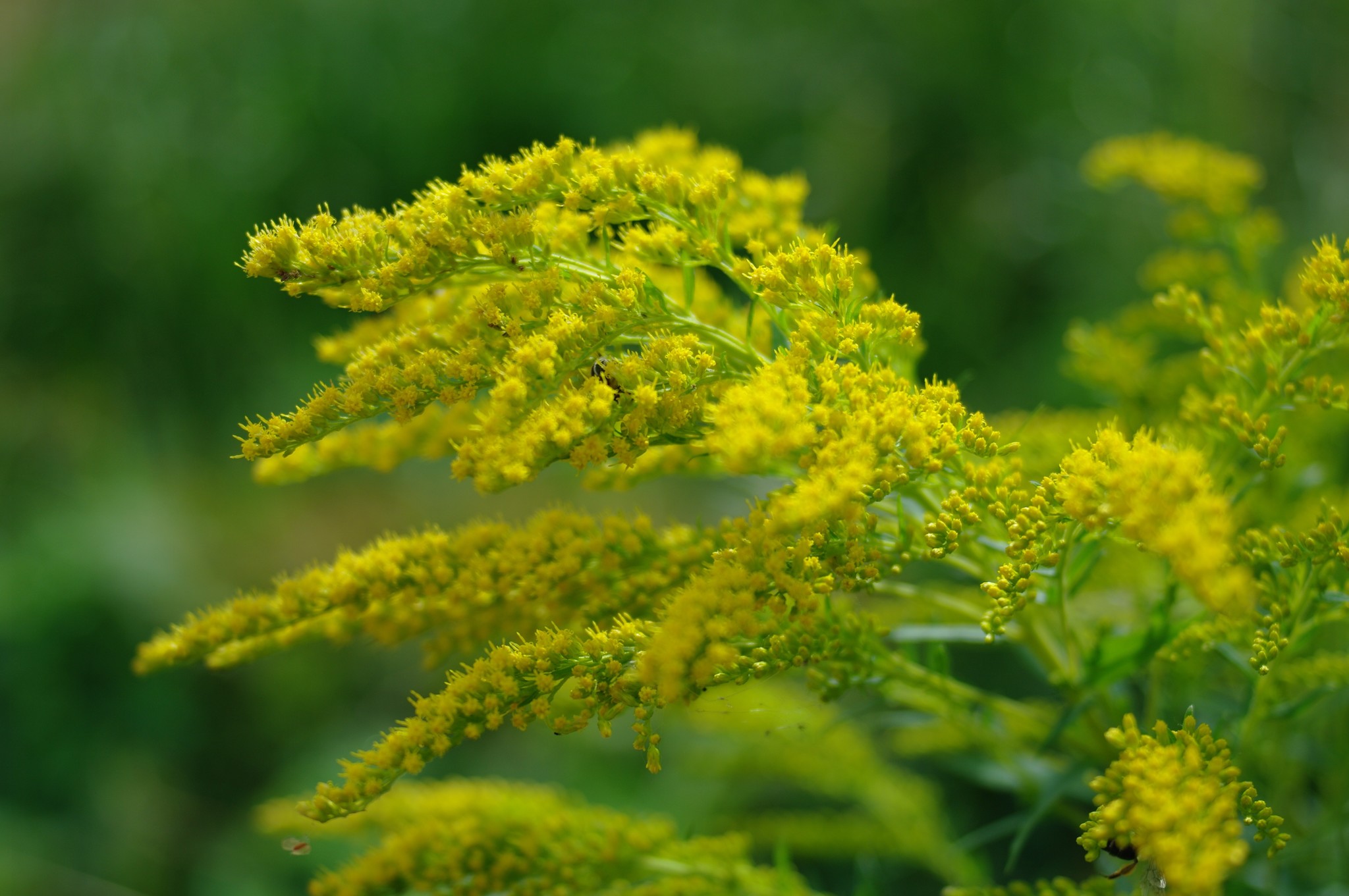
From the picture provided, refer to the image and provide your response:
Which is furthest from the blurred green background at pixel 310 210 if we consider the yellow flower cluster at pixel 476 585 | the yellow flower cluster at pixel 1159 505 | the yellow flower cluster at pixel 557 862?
the yellow flower cluster at pixel 1159 505

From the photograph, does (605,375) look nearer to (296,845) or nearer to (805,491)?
(805,491)

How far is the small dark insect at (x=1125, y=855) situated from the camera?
45.3 inches

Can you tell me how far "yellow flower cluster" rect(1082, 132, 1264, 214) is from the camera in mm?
1772

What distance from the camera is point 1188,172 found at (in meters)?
1.80

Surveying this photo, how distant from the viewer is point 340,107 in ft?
16.9

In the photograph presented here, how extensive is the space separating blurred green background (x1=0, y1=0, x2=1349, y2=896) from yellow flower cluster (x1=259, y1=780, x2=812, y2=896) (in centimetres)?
138

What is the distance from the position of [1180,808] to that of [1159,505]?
294 mm

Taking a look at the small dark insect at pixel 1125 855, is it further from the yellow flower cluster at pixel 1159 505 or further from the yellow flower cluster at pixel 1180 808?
the yellow flower cluster at pixel 1159 505

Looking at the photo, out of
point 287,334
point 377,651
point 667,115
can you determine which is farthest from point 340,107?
point 377,651

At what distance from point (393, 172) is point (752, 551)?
4.43 m

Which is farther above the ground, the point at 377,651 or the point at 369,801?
the point at 377,651

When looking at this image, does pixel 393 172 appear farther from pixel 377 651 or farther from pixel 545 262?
pixel 545 262

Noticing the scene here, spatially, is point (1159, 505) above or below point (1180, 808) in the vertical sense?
above

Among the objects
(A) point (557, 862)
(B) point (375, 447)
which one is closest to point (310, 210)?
(B) point (375, 447)
